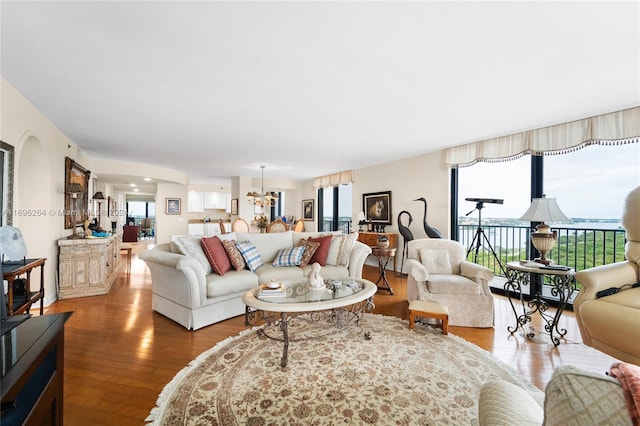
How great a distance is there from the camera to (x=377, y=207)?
6121 mm

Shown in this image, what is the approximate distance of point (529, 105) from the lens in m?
2.85

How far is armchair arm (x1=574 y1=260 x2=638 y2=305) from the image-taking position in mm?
2238

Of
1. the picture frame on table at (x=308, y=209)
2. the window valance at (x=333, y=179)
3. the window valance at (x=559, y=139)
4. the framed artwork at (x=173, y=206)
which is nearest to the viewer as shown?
the window valance at (x=559, y=139)

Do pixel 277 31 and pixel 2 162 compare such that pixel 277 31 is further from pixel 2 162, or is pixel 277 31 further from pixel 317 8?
pixel 2 162

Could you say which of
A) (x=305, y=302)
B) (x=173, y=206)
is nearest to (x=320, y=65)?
(x=305, y=302)

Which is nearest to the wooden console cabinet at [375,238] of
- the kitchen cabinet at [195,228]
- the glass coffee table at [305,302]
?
the glass coffee table at [305,302]

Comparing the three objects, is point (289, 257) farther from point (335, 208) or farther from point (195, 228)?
point (195, 228)

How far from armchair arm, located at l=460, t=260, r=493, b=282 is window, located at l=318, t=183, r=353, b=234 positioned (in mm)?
4007

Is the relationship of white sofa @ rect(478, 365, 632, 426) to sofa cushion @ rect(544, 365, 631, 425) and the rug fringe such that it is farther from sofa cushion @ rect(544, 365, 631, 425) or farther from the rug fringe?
the rug fringe

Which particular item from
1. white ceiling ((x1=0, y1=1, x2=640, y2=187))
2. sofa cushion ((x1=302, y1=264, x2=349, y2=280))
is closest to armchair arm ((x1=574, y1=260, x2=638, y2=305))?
white ceiling ((x1=0, y1=1, x2=640, y2=187))

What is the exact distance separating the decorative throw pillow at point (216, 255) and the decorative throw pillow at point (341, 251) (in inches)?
54.8

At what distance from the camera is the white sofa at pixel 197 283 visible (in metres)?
2.73

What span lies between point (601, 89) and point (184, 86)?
3.82 meters

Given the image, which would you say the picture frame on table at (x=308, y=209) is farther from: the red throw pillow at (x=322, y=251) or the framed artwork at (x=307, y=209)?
the red throw pillow at (x=322, y=251)
